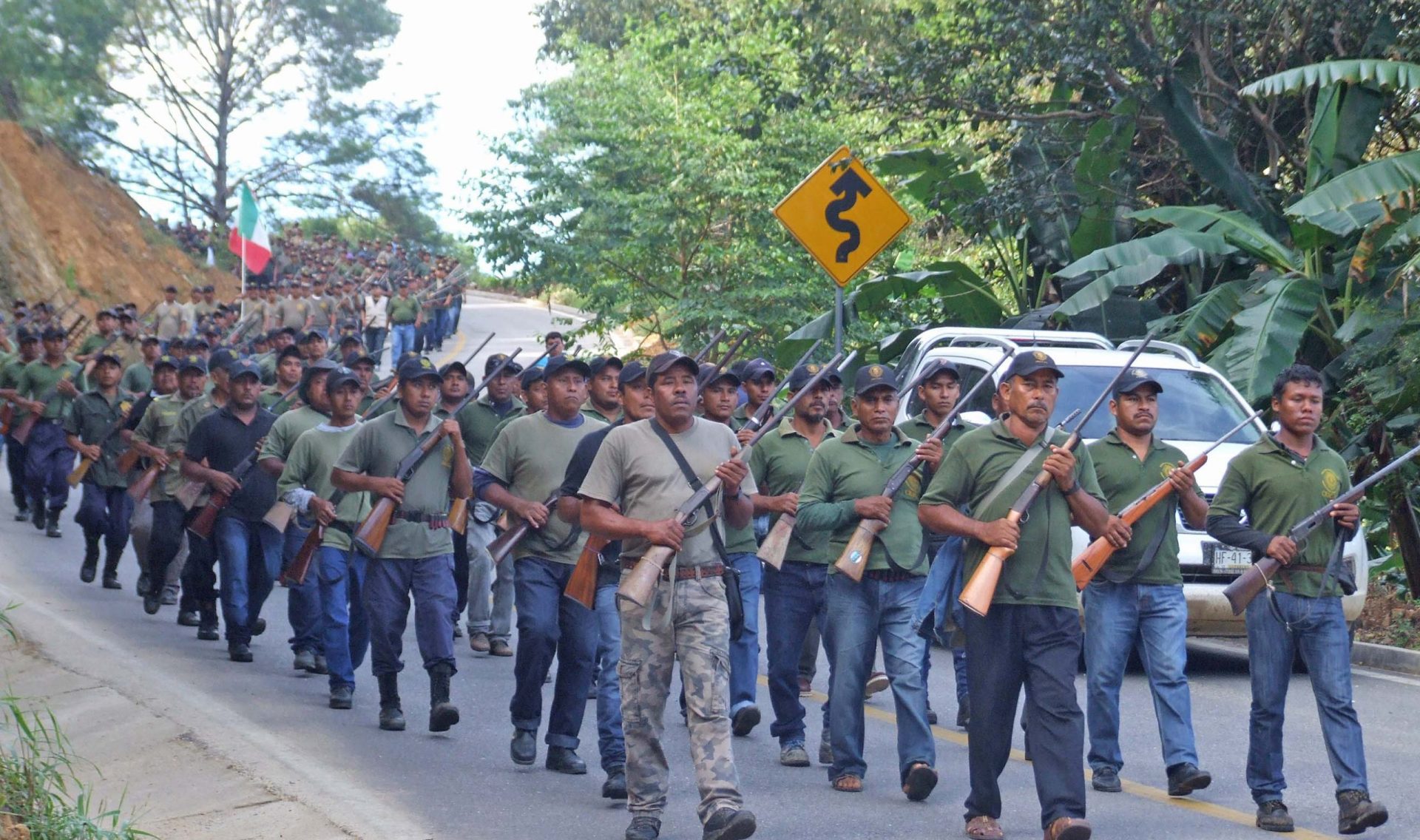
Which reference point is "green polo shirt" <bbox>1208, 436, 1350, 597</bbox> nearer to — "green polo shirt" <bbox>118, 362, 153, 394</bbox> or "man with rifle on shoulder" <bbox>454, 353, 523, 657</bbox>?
"man with rifle on shoulder" <bbox>454, 353, 523, 657</bbox>

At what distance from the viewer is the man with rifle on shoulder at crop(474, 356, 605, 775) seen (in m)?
8.68

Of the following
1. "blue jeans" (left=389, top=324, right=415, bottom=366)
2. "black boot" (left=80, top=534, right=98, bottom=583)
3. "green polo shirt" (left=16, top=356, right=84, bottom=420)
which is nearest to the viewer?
"black boot" (left=80, top=534, right=98, bottom=583)

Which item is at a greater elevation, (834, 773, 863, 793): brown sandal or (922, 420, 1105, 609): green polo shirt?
(922, 420, 1105, 609): green polo shirt

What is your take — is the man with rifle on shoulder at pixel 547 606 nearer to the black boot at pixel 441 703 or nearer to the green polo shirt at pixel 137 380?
the black boot at pixel 441 703

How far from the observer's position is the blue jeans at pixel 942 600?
7746mm

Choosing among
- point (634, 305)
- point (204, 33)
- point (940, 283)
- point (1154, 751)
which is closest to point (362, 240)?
point (204, 33)

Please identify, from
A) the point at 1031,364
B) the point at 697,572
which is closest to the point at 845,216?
the point at 1031,364

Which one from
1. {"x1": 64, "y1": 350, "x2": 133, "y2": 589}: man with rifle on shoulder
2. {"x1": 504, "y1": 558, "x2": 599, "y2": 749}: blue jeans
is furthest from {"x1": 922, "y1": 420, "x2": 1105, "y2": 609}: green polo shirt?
{"x1": 64, "y1": 350, "x2": 133, "y2": 589}: man with rifle on shoulder

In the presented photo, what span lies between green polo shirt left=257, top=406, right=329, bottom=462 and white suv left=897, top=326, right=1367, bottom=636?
4.16 metres

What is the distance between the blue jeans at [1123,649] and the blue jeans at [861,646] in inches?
33.0

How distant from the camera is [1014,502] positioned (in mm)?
7082

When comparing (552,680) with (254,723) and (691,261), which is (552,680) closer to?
(254,723)

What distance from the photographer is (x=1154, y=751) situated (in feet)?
31.0

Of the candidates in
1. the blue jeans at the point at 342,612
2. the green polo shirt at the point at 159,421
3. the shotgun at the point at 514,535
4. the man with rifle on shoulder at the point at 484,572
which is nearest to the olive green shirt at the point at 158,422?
the green polo shirt at the point at 159,421
